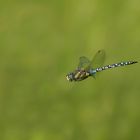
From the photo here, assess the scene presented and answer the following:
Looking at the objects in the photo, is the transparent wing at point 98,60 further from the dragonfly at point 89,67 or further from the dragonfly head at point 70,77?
the dragonfly head at point 70,77

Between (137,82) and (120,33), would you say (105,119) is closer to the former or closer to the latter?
(137,82)

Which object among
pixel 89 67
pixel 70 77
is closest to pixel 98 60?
pixel 89 67

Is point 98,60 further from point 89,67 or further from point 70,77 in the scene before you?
point 70,77

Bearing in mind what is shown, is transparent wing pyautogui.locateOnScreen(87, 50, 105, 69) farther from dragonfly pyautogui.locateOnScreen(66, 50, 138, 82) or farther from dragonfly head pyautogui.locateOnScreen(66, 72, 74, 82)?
dragonfly head pyautogui.locateOnScreen(66, 72, 74, 82)

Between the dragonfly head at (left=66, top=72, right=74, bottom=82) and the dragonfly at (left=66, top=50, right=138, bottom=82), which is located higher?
the dragonfly at (left=66, top=50, right=138, bottom=82)

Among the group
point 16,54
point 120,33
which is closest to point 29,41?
point 16,54

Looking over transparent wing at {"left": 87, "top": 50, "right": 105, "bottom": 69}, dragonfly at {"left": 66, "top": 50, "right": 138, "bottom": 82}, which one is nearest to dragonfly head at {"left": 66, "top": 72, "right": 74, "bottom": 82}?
dragonfly at {"left": 66, "top": 50, "right": 138, "bottom": 82}

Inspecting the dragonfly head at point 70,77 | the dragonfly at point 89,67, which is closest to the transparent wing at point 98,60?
the dragonfly at point 89,67

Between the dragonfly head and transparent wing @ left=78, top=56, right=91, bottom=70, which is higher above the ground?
transparent wing @ left=78, top=56, right=91, bottom=70
